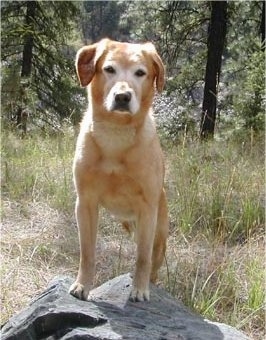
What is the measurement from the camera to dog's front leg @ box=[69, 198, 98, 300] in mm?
3150

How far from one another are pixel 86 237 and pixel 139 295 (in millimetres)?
410

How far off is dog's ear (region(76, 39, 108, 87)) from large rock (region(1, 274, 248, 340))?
3.37 ft

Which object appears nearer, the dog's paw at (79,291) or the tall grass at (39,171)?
the dog's paw at (79,291)

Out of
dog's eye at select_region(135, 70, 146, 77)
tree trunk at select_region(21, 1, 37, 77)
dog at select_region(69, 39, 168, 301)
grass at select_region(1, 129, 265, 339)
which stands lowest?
grass at select_region(1, 129, 265, 339)

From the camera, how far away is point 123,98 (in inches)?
115

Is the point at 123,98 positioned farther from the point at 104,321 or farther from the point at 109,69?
the point at 104,321

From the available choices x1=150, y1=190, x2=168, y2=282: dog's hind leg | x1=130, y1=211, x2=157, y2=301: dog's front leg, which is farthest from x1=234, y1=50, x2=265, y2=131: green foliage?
x1=130, y1=211, x2=157, y2=301: dog's front leg

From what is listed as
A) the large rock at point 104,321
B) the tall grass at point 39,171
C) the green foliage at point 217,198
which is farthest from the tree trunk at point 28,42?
the large rock at point 104,321

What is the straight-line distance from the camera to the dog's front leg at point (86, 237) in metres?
3.15

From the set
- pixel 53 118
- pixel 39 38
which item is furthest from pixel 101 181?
pixel 39 38

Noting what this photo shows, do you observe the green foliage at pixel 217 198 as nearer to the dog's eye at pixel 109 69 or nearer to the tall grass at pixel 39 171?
the tall grass at pixel 39 171

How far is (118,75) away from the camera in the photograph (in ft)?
9.91

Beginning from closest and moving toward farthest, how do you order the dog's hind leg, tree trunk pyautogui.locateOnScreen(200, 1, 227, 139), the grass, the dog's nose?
the dog's nose < the dog's hind leg < the grass < tree trunk pyautogui.locateOnScreen(200, 1, 227, 139)

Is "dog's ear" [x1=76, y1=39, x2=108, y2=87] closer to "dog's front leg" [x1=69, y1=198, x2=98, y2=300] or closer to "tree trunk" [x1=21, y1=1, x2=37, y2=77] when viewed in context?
"dog's front leg" [x1=69, y1=198, x2=98, y2=300]
